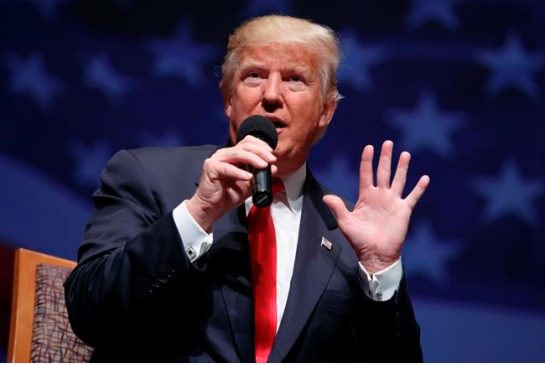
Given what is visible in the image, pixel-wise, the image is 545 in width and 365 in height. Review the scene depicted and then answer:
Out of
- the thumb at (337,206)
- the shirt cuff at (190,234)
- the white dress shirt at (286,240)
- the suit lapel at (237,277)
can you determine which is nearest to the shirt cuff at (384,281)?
the white dress shirt at (286,240)

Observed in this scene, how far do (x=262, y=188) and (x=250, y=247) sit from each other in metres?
0.33

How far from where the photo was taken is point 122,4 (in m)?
2.95

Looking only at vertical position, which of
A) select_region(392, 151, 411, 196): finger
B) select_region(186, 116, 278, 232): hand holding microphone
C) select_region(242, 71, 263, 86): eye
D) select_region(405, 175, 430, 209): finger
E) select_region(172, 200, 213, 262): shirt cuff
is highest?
select_region(242, 71, 263, 86): eye

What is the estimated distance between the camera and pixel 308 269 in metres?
1.91

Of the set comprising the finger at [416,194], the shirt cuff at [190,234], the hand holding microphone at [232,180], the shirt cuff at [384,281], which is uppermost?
the finger at [416,194]

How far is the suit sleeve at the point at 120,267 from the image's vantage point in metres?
1.68

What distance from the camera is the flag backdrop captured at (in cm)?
287

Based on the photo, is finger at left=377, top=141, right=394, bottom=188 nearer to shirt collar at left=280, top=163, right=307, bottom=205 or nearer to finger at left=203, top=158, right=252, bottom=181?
shirt collar at left=280, top=163, right=307, bottom=205

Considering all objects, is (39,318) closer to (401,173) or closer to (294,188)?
(294,188)

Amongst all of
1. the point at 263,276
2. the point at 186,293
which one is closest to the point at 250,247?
the point at 263,276

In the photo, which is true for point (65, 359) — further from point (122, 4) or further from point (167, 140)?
point (122, 4)

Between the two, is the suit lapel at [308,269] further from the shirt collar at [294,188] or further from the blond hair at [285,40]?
the blond hair at [285,40]

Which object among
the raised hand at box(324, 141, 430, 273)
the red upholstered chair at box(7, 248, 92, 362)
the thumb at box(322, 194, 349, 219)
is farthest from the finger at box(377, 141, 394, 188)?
the red upholstered chair at box(7, 248, 92, 362)

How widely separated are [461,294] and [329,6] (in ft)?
3.08
